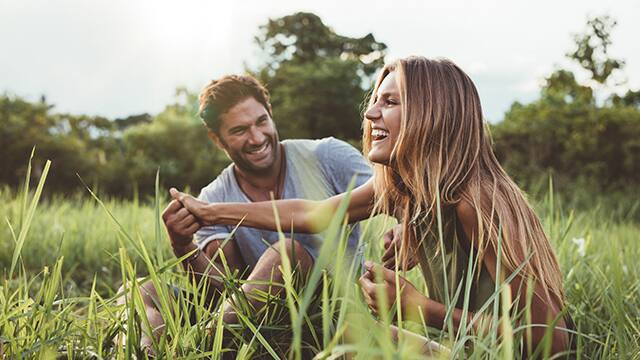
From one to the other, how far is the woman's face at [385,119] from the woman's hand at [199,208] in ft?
1.70

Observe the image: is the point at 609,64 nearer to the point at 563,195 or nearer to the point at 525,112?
the point at 525,112

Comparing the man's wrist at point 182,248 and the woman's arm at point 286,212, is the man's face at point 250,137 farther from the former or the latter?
the woman's arm at point 286,212

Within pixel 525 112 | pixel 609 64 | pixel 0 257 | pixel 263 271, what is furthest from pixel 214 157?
pixel 263 271

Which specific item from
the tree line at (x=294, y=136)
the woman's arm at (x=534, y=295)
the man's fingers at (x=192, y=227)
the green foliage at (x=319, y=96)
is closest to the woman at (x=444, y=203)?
the woman's arm at (x=534, y=295)

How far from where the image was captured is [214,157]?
10.3m

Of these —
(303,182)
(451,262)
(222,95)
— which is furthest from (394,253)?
(222,95)

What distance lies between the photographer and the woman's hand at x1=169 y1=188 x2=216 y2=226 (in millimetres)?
1928

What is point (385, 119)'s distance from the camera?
5.54 feet

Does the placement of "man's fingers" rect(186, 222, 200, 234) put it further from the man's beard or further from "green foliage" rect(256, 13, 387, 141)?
→ "green foliage" rect(256, 13, 387, 141)

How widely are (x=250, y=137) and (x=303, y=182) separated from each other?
0.28 metres

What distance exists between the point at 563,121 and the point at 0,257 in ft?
27.6

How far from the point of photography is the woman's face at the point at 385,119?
5.51 ft

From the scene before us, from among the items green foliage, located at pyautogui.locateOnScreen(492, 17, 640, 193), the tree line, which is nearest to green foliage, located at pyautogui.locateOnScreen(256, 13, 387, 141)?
the tree line

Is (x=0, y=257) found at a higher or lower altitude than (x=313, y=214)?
lower
